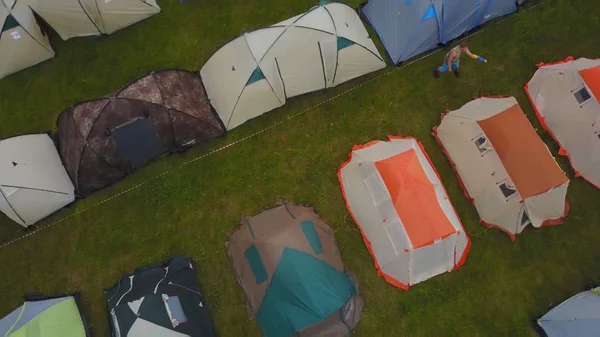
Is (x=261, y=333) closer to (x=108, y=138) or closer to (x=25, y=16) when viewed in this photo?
(x=108, y=138)

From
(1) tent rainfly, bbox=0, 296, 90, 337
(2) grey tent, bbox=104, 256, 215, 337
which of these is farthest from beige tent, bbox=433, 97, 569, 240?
(1) tent rainfly, bbox=0, 296, 90, 337

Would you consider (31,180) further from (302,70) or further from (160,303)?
(302,70)

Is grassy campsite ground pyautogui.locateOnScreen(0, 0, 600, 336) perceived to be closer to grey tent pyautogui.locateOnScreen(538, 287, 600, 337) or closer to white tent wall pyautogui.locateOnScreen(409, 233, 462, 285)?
grey tent pyautogui.locateOnScreen(538, 287, 600, 337)

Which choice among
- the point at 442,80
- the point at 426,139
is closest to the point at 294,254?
the point at 426,139

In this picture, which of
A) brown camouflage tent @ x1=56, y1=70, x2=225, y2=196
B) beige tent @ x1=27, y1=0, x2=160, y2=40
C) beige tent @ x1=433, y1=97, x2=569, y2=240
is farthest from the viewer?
beige tent @ x1=27, y1=0, x2=160, y2=40

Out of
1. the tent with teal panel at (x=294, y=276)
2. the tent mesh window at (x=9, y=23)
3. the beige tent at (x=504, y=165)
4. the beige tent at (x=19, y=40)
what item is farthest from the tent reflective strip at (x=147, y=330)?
the beige tent at (x=504, y=165)

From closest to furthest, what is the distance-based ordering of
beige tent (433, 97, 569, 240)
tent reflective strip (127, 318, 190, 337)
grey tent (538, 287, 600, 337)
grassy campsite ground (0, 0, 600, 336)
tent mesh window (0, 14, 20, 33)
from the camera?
tent reflective strip (127, 318, 190, 337) < grey tent (538, 287, 600, 337) < beige tent (433, 97, 569, 240) < tent mesh window (0, 14, 20, 33) < grassy campsite ground (0, 0, 600, 336)
